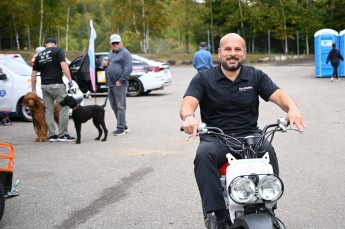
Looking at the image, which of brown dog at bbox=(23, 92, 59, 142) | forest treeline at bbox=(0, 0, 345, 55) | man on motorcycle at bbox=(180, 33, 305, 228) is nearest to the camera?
man on motorcycle at bbox=(180, 33, 305, 228)

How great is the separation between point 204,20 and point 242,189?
65.1 m

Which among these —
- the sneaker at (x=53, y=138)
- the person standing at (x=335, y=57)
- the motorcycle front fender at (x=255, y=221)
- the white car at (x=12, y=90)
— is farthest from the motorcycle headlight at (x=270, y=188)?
the person standing at (x=335, y=57)

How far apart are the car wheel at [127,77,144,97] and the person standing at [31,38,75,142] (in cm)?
1019

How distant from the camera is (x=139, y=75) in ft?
70.8

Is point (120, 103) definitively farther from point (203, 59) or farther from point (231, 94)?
point (203, 59)

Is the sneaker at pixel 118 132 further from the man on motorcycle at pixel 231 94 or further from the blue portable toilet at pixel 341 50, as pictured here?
the blue portable toilet at pixel 341 50

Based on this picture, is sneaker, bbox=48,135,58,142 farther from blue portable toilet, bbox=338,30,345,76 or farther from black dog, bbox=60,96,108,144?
blue portable toilet, bbox=338,30,345,76

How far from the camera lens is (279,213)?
19.9 feet

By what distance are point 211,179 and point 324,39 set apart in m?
26.7

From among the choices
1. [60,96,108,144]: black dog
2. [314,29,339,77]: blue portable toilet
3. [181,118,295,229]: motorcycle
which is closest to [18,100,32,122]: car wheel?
[60,96,108,144]: black dog

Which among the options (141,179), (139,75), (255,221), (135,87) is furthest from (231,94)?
(135,87)

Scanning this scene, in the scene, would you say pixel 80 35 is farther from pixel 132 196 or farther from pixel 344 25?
pixel 132 196

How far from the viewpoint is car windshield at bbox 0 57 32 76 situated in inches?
591

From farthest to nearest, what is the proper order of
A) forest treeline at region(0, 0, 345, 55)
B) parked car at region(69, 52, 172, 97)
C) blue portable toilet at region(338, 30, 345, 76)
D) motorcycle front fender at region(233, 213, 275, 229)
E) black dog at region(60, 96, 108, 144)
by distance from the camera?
forest treeline at region(0, 0, 345, 55) → blue portable toilet at region(338, 30, 345, 76) → parked car at region(69, 52, 172, 97) → black dog at region(60, 96, 108, 144) → motorcycle front fender at region(233, 213, 275, 229)
